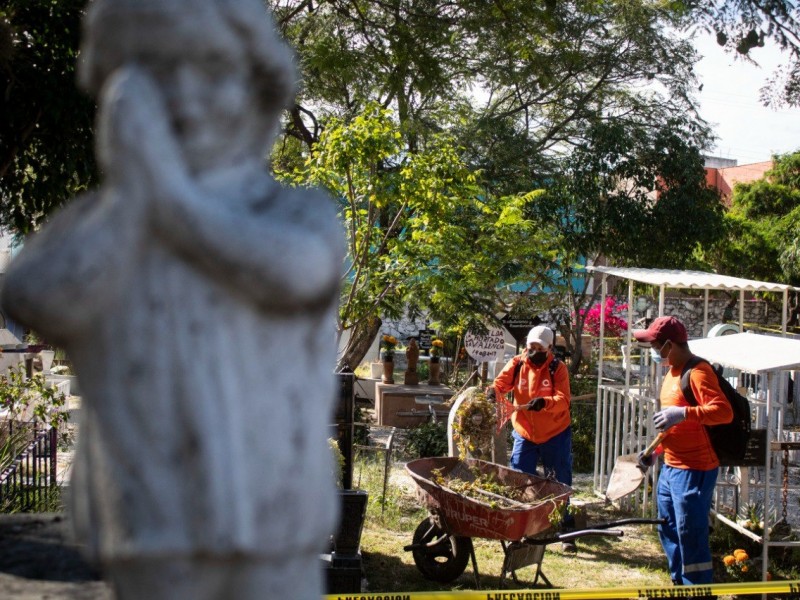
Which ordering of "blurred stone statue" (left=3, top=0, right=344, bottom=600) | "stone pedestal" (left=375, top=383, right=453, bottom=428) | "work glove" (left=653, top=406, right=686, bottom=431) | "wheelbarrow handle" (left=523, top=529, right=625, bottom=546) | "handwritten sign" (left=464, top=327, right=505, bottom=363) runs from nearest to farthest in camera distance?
"blurred stone statue" (left=3, top=0, right=344, bottom=600)
"work glove" (left=653, top=406, right=686, bottom=431)
"wheelbarrow handle" (left=523, top=529, right=625, bottom=546)
"handwritten sign" (left=464, top=327, right=505, bottom=363)
"stone pedestal" (left=375, top=383, right=453, bottom=428)

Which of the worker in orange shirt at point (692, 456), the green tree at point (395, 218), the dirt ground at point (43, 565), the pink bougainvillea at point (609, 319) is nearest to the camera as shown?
the dirt ground at point (43, 565)

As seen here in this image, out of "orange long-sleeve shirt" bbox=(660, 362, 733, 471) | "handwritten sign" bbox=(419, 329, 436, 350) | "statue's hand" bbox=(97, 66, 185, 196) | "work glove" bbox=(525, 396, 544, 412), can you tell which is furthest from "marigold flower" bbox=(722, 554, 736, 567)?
"handwritten sign" bbox=(419, 329, 436, 350)

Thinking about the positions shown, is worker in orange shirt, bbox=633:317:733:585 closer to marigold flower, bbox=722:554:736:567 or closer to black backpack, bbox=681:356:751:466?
black backpack, bbox=681:356:751:466

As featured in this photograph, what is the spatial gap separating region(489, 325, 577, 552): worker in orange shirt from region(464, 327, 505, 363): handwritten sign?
10.4ft

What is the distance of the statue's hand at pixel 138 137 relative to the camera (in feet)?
5.82

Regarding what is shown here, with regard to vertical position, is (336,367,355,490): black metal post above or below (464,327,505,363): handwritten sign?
below

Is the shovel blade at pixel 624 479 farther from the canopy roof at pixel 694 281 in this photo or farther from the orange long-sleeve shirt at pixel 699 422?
the canopy roof at pixel 694 281

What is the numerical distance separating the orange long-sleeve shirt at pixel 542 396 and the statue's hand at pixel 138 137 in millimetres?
6935

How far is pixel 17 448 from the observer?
8641mm

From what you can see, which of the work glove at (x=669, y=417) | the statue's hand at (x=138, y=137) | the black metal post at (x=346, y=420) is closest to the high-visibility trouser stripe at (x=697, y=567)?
the work glove at (x=669, y=417)

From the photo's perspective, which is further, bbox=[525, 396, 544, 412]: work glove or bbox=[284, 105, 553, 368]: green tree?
bbox=[284, 105, 553, 368]: green tree

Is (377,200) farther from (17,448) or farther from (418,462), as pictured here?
(17,448)

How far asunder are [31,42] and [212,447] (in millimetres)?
6647

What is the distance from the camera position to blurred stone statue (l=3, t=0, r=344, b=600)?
1725 millimetres
